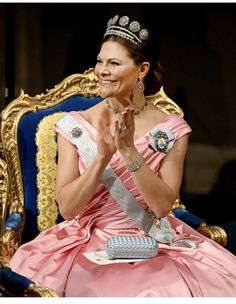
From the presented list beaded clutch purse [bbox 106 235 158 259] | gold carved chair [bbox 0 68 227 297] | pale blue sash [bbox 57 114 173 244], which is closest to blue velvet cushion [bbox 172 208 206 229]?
gold carved chair [bbox 0 68 227 297]

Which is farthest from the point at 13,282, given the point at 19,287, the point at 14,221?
the point at 14,221

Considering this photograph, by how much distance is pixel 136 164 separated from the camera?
1.95 m

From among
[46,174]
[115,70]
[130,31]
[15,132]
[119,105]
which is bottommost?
[46,174]

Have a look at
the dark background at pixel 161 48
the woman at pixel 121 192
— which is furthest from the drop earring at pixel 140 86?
the dark background at pixel 161 48

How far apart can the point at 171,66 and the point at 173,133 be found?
0.84 meters

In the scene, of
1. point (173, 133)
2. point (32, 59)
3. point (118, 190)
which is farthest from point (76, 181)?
point (32, 59)

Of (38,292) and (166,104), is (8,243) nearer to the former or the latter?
(38,292)

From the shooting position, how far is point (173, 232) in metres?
2.21

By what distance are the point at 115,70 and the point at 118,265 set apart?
1.75 feet

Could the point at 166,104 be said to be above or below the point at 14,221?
above

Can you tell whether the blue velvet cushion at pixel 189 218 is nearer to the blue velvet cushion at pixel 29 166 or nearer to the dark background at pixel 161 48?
the blue velvet cushion at pixel 29 166

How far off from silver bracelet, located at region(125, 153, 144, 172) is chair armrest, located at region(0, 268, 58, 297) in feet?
1.26

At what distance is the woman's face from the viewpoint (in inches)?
80.0

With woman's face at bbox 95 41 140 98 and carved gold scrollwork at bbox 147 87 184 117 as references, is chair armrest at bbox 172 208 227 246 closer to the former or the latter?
carved gold scrollwork at bbox 147 87 184 117
